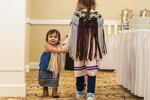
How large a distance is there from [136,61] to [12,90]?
1297mm

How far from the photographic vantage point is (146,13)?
270 inches

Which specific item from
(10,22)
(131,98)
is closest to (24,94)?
(10,22)

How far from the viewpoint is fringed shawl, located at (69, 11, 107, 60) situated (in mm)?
3404

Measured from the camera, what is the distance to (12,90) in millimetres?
3648

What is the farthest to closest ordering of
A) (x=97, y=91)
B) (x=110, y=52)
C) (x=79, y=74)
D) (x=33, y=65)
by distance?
(x=33, y=65) < (x=110, y=52) < (x=97, y=91) < (x=79, y=74)

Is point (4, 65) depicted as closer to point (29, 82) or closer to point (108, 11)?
point (29, 82)

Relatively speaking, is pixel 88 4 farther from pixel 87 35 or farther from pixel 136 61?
pixel 136 61

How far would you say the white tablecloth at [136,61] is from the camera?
3.26m

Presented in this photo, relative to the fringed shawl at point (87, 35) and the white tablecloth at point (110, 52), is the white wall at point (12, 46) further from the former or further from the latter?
the white tablecloth at point (110, 52)

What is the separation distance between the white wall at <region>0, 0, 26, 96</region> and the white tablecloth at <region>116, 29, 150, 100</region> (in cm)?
116

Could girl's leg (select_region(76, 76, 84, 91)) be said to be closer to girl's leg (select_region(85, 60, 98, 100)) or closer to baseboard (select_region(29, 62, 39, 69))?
girl's leg (select_region(85, 60, 98, 100))

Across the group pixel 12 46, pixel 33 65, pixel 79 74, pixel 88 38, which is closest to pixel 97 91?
pixel 79 74

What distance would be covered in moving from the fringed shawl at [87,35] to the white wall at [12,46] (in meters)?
0.59

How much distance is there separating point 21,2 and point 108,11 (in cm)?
366
